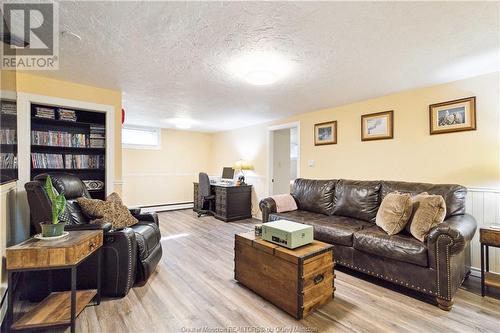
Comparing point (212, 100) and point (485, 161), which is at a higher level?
point (212, 100)

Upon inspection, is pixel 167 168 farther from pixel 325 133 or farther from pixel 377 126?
pixel 377 126

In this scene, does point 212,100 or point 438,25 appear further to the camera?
point 212,100

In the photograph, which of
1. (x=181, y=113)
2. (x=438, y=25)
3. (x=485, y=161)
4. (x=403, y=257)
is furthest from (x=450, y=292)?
(x=181, y=113)

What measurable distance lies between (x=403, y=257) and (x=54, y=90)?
4250 mm

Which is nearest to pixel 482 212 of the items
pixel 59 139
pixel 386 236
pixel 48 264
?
pixel 386 236

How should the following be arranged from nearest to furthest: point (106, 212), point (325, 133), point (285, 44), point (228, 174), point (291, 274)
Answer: point (291, 274), point (285, 44), point (106, 212), point (325, 133), point (228, 174)

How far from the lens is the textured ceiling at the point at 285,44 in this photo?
5.00ft

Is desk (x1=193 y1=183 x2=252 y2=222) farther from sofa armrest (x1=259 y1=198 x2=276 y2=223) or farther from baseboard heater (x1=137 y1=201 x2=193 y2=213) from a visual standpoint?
sofa armrest (x1=259 y1=198 x2=276 y2=223)

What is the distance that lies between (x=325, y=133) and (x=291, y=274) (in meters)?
2.85

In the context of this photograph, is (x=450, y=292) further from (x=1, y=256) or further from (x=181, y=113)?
(x=181, y=113)

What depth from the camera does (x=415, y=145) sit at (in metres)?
3.03

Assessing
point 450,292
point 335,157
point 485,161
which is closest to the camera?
point 450,292

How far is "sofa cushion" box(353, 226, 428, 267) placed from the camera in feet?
6.74

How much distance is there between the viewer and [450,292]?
191 centimetres
